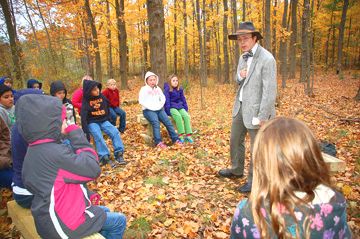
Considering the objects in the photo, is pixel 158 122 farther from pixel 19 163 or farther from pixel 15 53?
pixel 15 53

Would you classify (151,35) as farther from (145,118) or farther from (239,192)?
(239,192)

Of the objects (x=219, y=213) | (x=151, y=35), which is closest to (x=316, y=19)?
(x=151, y=35)

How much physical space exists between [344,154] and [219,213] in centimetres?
333

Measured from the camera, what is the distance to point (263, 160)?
1.40 meters

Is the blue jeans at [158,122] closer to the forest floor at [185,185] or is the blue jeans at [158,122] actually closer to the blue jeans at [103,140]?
the forest floor at [185,185]

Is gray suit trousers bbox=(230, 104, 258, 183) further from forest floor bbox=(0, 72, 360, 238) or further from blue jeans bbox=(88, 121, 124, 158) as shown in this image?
blue jeans bbox=(88, 121, 124, 158)

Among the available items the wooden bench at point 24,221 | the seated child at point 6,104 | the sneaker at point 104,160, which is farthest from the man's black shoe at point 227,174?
the seated child at point 6,104

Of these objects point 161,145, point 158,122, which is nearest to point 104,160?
point 161,145

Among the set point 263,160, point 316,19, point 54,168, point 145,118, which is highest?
point 316,19

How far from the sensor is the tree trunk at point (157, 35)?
6855 mm

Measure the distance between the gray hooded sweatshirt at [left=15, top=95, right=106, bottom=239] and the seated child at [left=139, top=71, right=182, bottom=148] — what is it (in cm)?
405

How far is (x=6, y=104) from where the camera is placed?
468 cm

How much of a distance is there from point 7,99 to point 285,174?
16.3 ft

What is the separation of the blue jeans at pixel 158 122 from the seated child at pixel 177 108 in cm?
19
